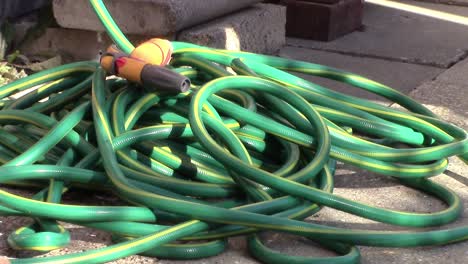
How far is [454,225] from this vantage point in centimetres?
224

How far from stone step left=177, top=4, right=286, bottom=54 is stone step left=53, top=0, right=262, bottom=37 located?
0.05m

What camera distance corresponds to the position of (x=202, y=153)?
245 centimetres

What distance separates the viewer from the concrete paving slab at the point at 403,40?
4.03 m

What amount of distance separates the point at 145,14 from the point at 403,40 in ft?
5.02

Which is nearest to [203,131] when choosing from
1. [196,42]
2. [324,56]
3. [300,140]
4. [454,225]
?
[300,140]

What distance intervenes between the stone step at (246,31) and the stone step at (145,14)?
2.0 inches

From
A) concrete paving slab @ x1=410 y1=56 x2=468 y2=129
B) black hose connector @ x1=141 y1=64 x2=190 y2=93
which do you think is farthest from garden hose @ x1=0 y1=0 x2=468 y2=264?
concrete paving slab @ x1=410 y1=56 x2=468 y2=129

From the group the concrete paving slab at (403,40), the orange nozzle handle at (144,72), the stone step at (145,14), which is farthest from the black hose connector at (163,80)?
the concrete paving slab at (403,40)

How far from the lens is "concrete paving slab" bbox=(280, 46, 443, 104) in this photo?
3.49m

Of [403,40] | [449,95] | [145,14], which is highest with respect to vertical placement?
[145,14]

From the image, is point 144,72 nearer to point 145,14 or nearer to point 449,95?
point 145,14

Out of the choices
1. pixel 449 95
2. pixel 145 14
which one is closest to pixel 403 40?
pixel 449 95

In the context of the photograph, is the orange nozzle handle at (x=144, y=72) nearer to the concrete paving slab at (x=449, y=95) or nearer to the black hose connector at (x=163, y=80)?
the black hose connector at (x=163, y=80)

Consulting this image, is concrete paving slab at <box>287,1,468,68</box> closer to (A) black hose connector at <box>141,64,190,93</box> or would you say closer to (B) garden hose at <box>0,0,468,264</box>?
(B) garden hose at <box>0,0,468,264</box>
